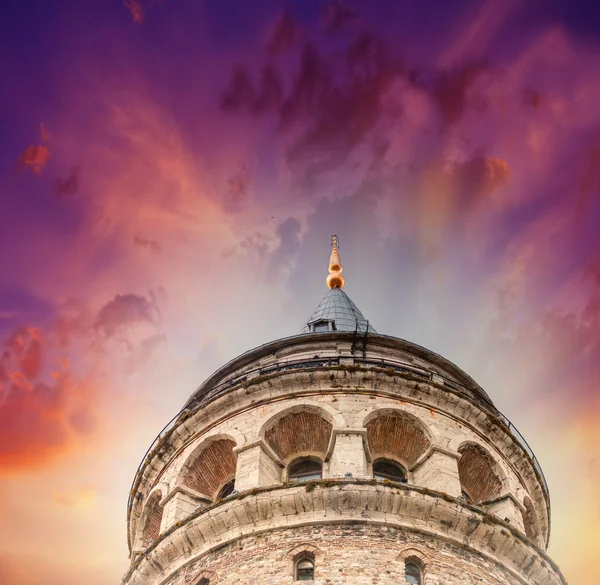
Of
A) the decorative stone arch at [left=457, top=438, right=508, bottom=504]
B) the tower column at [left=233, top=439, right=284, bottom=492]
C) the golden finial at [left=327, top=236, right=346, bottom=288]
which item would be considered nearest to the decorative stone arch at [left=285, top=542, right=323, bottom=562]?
the tower column at [left=233, top=439, right=284, bottom=492]

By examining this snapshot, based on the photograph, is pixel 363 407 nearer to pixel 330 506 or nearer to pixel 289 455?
pixel 289 455

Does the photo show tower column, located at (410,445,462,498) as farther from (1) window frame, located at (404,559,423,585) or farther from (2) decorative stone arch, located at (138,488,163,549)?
(2) decorative stone arch, located at (138,488,163,549)

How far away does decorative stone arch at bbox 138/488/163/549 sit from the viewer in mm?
24031

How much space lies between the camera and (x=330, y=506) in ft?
64.0

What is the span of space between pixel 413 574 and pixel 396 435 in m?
5.29

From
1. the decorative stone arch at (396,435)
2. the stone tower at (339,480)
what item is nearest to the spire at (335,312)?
the stone tower at (339,480)

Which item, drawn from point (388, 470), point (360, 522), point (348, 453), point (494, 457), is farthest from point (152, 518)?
point (494, 457)

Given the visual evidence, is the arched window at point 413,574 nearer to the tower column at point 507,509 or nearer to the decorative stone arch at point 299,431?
the tower column at point 507,509

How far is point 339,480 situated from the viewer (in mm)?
19766

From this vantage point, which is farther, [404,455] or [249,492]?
[404,455]

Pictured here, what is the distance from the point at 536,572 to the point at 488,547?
4.95 ft

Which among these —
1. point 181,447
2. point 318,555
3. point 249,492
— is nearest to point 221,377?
point 181,447

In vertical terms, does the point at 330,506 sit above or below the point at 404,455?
below

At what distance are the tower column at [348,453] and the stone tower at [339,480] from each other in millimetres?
41
